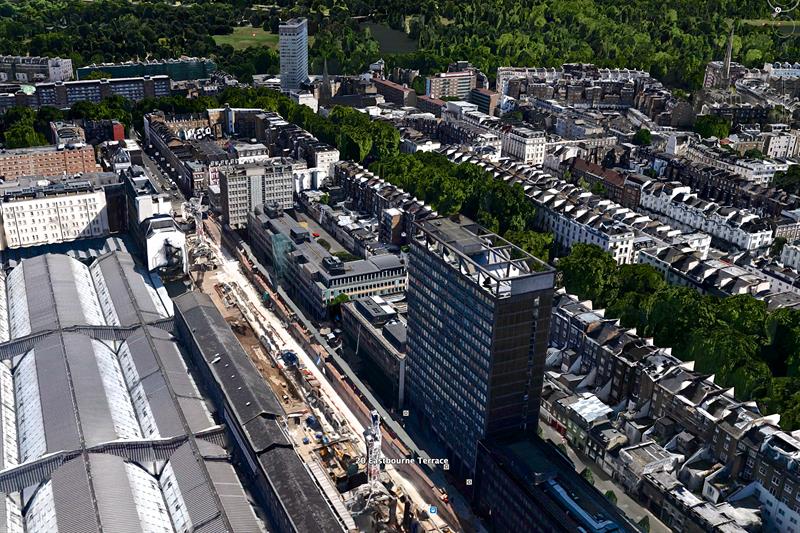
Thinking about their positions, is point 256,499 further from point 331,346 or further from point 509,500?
point 331,346

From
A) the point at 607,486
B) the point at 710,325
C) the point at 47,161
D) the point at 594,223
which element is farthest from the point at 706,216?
the point at 47,161

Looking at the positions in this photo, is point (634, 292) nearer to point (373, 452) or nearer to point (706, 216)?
point (706, 216)

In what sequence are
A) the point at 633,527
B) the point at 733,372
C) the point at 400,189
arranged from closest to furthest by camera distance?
1. the point at 633,527
2. the point at 733,372
3. the point at 400,189

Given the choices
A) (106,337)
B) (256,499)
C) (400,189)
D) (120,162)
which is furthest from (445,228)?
(120,162)

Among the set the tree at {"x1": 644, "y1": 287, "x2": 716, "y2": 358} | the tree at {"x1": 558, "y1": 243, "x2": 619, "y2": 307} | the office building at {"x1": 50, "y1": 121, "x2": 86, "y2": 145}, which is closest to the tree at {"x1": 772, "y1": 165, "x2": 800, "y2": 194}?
the tree at {"x1": 558, "y1": 243, "x2": 619, "y2": 307}

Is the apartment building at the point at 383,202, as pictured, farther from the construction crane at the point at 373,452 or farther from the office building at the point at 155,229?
the construction crane at the point at 373,452

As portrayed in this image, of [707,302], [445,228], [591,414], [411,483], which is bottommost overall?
[411,483]

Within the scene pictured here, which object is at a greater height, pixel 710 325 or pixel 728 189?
pixel 728 189
